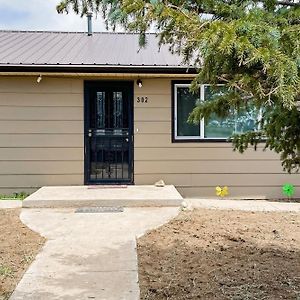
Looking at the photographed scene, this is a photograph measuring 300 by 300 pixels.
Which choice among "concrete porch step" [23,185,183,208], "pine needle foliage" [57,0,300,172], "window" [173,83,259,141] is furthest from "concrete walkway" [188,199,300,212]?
"pine needle foliage" [57,0,300,172]

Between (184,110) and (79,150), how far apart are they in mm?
2242

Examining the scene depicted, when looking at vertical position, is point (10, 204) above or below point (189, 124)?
below

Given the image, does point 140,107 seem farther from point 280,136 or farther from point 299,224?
point 280,136

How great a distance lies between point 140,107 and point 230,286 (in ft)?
17.4

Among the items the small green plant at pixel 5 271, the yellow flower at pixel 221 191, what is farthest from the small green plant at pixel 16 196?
the small green plant at pixel 5 271

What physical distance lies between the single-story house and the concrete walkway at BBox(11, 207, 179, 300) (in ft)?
6.05

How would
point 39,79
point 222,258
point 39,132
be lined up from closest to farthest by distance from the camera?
point 222,258 < point 39,79 < point 39,132

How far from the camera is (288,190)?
8.38 metres

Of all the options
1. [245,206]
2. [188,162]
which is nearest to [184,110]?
[188,162]

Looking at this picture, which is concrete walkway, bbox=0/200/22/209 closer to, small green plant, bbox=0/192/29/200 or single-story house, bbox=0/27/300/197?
small green plant, bbox=0/192/29/200

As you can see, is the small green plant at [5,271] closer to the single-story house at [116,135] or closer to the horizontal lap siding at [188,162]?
the single-story house at [116,135]

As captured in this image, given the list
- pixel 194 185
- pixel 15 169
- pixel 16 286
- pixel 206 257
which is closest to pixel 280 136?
pixel 206 257

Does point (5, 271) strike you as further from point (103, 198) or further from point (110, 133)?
point (110, 133)

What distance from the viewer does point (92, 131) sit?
332 inches
